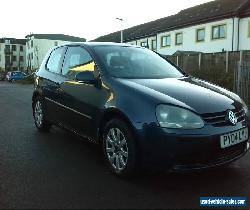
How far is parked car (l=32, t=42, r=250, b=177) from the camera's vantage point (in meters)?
3.70

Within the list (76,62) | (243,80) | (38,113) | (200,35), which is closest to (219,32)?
(200,35)

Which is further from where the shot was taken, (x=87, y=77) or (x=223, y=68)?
(x=223, y=68)

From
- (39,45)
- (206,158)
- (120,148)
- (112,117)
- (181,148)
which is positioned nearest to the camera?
(181,148)

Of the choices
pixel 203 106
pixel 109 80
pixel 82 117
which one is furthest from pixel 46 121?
pixel 203 106

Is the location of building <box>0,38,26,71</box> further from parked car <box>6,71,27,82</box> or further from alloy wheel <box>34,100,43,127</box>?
alloy wheel <box>34,100,43,127</box>

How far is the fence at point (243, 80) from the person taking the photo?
11.5 m

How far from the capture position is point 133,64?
16.7 feet

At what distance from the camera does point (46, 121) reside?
6660mm

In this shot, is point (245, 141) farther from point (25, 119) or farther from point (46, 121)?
point (25, 119)

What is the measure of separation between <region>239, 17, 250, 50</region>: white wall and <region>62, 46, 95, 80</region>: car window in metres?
23.2

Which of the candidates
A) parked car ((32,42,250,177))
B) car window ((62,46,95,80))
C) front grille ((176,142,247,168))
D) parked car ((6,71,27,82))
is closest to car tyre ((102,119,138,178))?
parked car ((32,42,250,177))

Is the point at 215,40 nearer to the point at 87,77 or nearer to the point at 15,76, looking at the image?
the point at 87,77

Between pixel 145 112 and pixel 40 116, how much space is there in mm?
3514

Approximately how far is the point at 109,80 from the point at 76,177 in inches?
50.3
